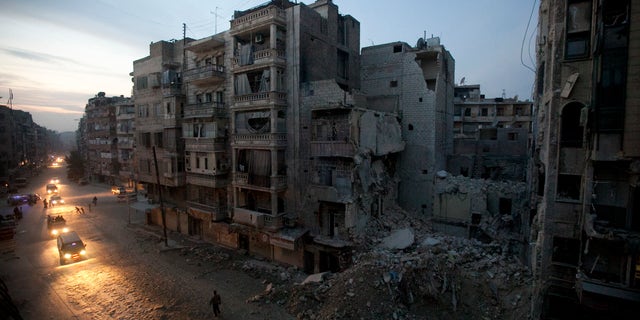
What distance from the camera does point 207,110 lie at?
25609 mm

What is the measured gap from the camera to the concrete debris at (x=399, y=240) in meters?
19.2

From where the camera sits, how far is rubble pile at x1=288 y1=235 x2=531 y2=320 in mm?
14117

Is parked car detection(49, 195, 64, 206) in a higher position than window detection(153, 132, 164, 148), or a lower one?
lower

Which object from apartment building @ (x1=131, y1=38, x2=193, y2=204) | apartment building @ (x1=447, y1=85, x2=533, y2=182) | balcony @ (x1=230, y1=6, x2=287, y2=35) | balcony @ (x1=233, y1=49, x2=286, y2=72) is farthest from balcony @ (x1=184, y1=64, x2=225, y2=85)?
apartment building @ (x1=447, y1=85, x2=533, y2=182)

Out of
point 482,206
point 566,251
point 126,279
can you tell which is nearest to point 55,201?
point 126,279

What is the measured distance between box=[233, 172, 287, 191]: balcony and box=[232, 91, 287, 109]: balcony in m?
5.51

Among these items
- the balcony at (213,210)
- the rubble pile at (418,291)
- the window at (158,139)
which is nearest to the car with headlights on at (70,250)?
the balcony at (213,210)

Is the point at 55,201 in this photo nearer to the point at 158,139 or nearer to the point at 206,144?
the point at 158,139

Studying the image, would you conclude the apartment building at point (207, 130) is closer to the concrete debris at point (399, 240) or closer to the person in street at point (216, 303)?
the person in street at point (216, 303)

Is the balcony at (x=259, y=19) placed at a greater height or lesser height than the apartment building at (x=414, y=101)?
greater

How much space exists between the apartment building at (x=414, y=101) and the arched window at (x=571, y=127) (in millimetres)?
13425

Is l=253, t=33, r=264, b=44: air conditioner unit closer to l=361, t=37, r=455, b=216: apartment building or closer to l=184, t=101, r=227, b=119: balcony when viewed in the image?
l=184, t=101, r=227, b=119: balcony

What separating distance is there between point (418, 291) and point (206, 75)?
2304 cm

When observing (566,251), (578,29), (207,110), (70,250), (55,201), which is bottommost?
(55,201)
